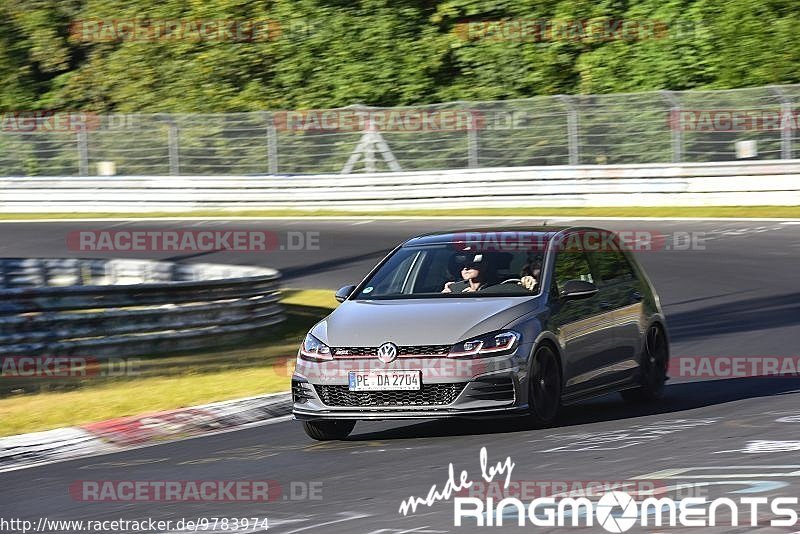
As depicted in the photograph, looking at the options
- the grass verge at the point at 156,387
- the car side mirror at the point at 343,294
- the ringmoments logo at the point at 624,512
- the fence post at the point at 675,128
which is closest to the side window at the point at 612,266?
the car side mirror at the point at 343,294

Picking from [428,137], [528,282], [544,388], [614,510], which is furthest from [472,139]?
[614,510]

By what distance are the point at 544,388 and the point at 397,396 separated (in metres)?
1.07

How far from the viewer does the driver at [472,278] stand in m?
10.9

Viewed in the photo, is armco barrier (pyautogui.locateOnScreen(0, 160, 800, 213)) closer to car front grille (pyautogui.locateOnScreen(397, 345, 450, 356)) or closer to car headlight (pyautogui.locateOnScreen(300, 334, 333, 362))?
car headlight (pyautogui.locateOnScreen(300, 334, 333, 362))

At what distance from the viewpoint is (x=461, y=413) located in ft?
32.6

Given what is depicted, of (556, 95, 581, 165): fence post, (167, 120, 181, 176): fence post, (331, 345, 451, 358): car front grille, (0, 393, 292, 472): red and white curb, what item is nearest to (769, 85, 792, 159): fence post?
(556, 95, 581, 165): fence post

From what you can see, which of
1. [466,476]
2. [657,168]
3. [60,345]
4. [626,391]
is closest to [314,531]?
[466,476]

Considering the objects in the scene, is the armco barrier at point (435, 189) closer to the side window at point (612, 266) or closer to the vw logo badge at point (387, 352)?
the side window at point (612, 266)

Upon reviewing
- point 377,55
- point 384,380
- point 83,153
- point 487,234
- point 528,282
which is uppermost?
point 377,55

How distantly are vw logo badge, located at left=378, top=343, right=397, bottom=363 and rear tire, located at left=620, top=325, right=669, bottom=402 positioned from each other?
8.80ft

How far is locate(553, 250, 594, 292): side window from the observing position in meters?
11.1

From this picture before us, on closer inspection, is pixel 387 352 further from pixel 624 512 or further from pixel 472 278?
pixel 624 512

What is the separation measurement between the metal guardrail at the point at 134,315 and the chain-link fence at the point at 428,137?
1482 cm

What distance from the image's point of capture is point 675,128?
105 ft
